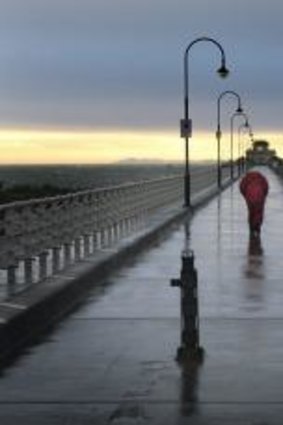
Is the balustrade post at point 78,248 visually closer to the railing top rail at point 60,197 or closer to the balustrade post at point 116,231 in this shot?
the railing top rail at point 60,197

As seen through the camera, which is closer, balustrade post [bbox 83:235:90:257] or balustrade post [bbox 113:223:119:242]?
balustrade post [bbox 83:235:90:257]

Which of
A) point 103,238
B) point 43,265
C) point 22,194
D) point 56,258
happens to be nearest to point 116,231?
point 103,238

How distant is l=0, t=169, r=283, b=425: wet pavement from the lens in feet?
30.7

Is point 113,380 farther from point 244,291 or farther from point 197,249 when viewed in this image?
point 197,249

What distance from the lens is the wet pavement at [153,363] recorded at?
9.35 m

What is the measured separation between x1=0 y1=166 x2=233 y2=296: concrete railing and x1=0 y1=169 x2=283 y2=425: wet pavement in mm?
916

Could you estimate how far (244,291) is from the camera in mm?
18078

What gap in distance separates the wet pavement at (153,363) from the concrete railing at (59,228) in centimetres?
92

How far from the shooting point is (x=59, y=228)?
20.2 m

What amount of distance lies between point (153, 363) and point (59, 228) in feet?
28.8

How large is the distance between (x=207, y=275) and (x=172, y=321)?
616 centimetres

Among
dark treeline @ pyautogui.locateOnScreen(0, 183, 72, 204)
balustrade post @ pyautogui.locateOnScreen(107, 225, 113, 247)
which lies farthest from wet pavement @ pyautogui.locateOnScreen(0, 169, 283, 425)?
dark treeline @ pyautogui.locateOnScreen(0, 183, 72, 204)

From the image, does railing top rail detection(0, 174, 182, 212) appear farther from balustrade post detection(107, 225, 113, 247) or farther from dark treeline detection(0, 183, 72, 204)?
dark treeline detection(0, 183, 72, 204)

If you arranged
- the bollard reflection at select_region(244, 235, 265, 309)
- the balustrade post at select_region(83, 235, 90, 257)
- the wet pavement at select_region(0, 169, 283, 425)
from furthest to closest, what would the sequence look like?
the balustrade post at select_region(83, 235, 90, 257) < the bollard reflection at select_region(244, 235, 265, 309) < the wet pavement at select_region(0, 169, 283, 425)
